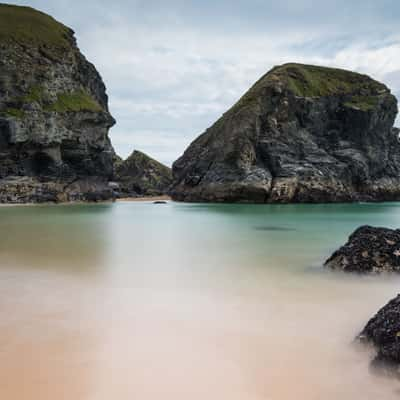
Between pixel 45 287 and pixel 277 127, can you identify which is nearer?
pixel 45 287

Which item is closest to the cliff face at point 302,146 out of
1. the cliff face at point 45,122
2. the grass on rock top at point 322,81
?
the grass on rock top at point 322,81

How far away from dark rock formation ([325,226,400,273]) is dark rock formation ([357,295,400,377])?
12.0 ft

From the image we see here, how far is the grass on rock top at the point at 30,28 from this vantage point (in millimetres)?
48509

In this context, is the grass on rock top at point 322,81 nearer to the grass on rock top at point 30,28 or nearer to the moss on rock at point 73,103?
the moss on rock at point 73,103

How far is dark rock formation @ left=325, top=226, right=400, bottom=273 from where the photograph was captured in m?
7.48

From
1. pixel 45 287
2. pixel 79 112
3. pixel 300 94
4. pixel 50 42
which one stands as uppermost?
pixel 50 42

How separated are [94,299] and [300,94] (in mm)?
59354

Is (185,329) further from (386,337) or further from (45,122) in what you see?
(45,122)

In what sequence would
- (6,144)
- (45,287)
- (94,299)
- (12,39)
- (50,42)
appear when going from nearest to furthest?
(94,299) < (45,287) < (6,144) < (12,39) < (50,42)

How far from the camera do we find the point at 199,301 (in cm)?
575

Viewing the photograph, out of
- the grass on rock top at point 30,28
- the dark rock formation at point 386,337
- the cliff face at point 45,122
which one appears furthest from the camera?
the grass on rock top at point 30,28

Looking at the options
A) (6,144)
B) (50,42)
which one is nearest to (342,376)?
(6,144)

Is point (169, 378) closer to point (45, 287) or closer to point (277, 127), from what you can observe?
point (45, 287)

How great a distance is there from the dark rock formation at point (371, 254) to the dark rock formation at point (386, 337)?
144 inches
